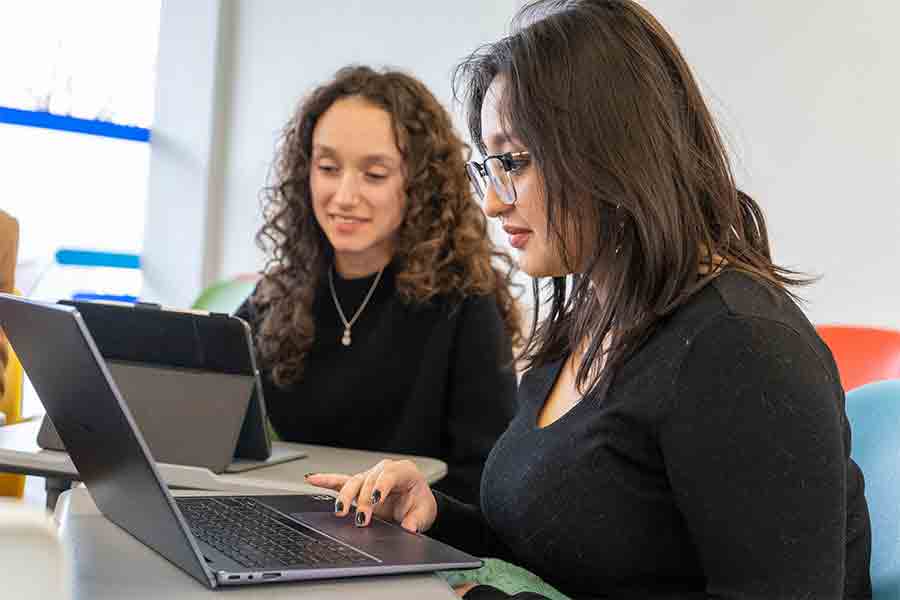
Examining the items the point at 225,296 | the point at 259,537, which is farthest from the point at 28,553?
the point at 225,296

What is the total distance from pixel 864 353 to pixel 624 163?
0.83 m

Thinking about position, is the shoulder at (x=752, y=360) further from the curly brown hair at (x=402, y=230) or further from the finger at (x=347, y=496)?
the curly brown hair at (x=402, y=230)

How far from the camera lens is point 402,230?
2189 mm

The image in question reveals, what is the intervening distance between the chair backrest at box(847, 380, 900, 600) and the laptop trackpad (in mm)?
482

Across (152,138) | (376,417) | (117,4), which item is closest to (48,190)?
(152,138)

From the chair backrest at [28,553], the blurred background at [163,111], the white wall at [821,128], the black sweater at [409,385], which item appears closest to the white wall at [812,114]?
the white wall at [821,128]

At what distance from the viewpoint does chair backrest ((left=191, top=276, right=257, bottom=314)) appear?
106 inches

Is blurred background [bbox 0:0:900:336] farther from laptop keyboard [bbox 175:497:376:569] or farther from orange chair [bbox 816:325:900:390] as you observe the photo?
laptop keyboard [bbox 175:497:376:569]

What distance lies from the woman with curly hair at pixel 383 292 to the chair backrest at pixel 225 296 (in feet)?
1.45

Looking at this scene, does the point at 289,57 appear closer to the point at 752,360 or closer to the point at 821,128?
the point at 821,128

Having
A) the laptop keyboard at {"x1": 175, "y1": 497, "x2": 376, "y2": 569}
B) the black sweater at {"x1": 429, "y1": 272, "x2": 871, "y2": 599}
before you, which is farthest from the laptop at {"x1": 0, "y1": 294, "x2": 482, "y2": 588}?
the black sweater at {"x1": 429, "y1": 272, "x2": 871, "y2": 599}

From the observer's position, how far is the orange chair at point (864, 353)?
162 cm

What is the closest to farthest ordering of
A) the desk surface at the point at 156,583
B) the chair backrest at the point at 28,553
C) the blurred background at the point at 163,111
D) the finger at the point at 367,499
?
1. the chair backrest at the point at 28,553
2. the desk surface at the point at 156,583
3. the finger at the point at 367,499
4. the blurred background at the point at 163,111

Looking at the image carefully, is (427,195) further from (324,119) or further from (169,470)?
(169,470)
